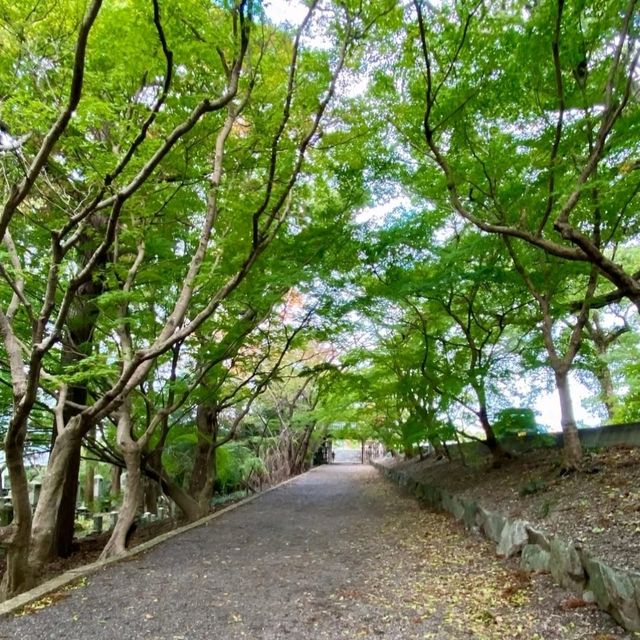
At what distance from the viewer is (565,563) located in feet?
11.5

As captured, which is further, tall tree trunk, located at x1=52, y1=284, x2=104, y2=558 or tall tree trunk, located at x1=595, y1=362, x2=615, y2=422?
tall tree trunk, located at x1=595, y1=362, x2=615, y2=422

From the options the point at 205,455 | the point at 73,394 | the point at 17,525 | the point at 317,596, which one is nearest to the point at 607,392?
the point at 205,455

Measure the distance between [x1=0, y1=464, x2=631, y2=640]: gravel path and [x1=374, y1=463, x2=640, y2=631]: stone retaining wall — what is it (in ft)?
0.37

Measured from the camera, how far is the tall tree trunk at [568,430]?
17.5 feet

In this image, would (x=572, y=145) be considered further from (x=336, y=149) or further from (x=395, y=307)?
(x=395, y=307)

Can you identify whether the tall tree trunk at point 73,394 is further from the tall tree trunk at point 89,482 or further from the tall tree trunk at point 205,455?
the tall tree trunk at point 89,482

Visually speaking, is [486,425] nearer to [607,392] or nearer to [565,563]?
[565,563]

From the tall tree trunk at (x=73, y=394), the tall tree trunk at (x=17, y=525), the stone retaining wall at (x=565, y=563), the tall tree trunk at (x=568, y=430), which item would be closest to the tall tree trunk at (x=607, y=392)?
the tall tree trunk at (x=568, y=430)

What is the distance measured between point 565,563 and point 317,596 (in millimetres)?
1829

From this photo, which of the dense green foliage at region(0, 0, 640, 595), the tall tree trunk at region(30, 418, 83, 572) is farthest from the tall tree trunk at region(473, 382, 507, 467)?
the tall tree trunk at region(30, 418, 83, 572)

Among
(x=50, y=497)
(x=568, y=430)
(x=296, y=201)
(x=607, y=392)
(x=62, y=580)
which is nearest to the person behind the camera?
(x=62, y=580)

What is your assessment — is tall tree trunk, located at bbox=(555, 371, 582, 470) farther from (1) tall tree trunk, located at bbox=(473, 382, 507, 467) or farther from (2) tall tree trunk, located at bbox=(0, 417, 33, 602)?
(2) tall tree trunk, located at bbox=(0, 417, 33, 602)

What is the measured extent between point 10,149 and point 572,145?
539 centimetres

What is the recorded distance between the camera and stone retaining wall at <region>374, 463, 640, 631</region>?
2748 mm
